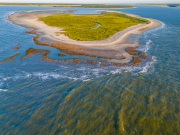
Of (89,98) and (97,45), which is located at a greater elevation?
(89,98)

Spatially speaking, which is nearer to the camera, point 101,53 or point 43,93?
point 43,93

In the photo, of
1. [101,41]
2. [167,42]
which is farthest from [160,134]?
[167,42]

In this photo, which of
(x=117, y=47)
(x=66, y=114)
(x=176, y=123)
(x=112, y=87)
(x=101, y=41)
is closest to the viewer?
(x=176, y=123)

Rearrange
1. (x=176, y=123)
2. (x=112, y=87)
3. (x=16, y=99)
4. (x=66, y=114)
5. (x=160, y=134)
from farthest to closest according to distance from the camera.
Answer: (x=112, y=87)
(x=16, y=99)
(x=66, y=114)
(x=176, y=123)
(x=160, y=134)

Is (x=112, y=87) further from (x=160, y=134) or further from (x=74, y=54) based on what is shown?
(x=74, y=54)

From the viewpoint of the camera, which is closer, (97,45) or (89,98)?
(89,98)

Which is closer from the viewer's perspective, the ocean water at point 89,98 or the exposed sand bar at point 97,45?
the ocean water at point 89,98

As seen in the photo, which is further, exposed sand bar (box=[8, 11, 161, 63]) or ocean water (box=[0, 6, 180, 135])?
exposed sand bar (box=[8, 11, 161, 63])
